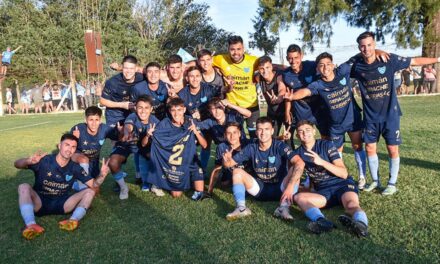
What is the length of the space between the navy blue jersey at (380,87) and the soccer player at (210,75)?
7.17 ft

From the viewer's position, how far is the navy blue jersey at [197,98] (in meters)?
6.57

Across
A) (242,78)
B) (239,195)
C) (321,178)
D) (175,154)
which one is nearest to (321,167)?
(321,178)

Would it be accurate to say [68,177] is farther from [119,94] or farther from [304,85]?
[304,85]

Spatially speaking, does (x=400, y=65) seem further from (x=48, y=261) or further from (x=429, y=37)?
(x=429, y=37)

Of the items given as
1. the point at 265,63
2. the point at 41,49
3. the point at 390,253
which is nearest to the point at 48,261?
the point at 390,253

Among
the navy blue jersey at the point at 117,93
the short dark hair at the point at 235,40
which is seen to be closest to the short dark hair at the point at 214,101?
the short dark hair at the point at 235,40

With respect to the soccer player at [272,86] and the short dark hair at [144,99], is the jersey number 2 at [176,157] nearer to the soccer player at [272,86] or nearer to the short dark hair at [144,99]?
the short dark hair at [144,99]

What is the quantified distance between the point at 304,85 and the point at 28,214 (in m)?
4.14

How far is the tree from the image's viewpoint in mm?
22188

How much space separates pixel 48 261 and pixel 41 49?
3274 centimetres

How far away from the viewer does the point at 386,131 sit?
5.66m

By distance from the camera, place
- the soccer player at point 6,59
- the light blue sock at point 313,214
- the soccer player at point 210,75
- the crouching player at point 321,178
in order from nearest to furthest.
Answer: the light blue sock at point 313,214 → the crouching player at point 321,178 → the soccer player at point 210,75 → the soccer player at point 6,59

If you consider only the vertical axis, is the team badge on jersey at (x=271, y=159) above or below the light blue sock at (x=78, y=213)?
above

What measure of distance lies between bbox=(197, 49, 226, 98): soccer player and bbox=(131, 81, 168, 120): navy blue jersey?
0.69 metres
